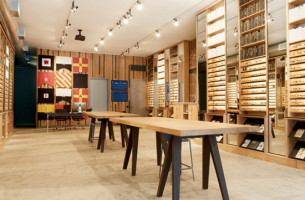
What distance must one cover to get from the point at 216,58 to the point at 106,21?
362 cm

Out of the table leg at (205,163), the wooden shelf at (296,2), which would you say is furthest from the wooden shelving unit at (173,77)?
the table leg at (205,163)

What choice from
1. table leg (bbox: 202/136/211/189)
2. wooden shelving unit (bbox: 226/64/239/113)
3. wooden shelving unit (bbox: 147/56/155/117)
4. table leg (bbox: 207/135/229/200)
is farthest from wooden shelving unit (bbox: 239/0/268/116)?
wooden shelving unit (bbox: 147/56/155/117)

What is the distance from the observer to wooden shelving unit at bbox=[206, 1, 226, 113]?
19.3 ft

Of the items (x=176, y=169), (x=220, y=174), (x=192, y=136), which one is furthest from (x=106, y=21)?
(x=220, y=174)

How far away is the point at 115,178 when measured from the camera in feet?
11.9

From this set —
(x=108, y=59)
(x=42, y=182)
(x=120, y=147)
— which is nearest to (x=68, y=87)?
(x=108, y=59)

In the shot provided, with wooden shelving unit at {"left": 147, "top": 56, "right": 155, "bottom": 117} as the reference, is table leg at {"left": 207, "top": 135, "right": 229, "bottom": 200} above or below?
below

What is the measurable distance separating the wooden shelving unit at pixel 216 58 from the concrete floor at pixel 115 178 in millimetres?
1355

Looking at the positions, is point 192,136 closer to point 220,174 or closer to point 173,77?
point 220,174

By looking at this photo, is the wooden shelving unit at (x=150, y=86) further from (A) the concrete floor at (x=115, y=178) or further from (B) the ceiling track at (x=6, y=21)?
(A) the concrete floor at (x=115, y=178)

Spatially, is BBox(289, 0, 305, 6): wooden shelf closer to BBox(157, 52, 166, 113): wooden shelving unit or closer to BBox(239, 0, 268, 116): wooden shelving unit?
BBox(239, 0, 268, 116): wooden shelving unit

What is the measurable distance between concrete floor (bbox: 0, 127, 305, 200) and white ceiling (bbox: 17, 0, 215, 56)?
375 cm

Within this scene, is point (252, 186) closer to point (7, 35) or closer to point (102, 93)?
point (7, 35)

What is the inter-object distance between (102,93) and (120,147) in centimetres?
625
